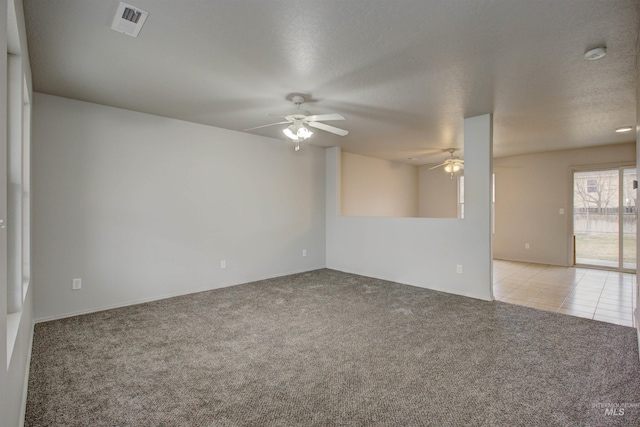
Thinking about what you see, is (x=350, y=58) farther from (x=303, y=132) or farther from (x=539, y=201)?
(x=539, y=201)

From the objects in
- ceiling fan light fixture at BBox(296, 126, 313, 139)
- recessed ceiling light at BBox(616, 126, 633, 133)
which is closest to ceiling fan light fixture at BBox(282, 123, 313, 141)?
ceiling fan light fixture at BBox(296, 126, 313, 139)

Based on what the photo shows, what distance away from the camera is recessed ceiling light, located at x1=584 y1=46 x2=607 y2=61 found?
2.32m

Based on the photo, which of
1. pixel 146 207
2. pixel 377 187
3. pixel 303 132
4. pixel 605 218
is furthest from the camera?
pixel 377 187

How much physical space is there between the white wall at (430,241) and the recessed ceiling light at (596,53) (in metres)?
1.58

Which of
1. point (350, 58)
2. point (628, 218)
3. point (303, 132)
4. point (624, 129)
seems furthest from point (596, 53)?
point (628, 218)

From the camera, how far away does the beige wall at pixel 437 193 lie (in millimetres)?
8258

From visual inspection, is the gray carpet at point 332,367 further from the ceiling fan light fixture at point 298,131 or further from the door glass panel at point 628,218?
the door glass panel at point 628,218

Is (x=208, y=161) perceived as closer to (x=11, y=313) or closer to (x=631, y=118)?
(x=11, y=313)

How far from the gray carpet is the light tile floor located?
0.39 metres

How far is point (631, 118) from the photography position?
4.12m

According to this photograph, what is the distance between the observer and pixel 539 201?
6.59 metres

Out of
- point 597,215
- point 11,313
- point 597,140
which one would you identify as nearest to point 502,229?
point 597,215

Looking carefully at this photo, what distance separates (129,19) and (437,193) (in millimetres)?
7910

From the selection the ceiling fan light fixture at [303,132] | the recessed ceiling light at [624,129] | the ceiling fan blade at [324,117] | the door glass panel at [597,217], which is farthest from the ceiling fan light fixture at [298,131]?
the door glass panel at [597,217]
